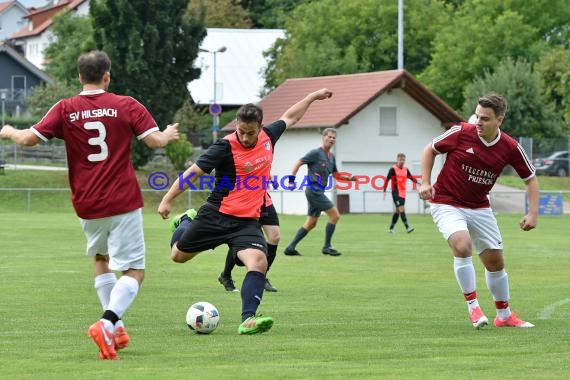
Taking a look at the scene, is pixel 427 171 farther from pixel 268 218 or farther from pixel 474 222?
pixel 268 218

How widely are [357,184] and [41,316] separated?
38200 mm

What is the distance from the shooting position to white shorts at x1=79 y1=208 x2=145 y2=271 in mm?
8852

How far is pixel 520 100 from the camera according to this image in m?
62.9

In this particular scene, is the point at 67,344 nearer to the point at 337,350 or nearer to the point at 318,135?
the point at 337,350

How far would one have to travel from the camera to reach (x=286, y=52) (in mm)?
72375

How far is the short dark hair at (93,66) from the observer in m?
8.76

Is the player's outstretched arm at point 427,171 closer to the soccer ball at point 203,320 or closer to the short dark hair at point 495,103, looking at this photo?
the short dark hair at point 495,103

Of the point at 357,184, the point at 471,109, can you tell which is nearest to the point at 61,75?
the point at 471,109

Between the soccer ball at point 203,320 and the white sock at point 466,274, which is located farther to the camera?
the white sock at point 466,274

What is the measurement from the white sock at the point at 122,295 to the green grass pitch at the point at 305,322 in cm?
34

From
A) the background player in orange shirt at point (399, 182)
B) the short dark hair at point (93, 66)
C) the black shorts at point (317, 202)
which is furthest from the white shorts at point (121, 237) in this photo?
the background player in orange shirt at point (399, 182)

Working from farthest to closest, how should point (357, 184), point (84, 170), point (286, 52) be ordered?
point (286, 52)
point (357, 184)
point (84, 170)

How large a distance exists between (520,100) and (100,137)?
184 feet

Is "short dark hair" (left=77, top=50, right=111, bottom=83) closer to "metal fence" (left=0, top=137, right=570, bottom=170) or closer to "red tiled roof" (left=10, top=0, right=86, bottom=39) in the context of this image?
"metal fence" (left=0, top=137, right=570, bottom=170)
